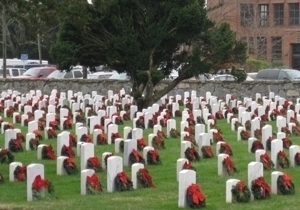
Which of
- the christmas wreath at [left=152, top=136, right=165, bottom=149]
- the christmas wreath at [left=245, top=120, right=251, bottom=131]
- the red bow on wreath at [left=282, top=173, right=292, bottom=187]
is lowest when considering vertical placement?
the red bow on wreath at [left=282, top=173, right=292, bottom=187]

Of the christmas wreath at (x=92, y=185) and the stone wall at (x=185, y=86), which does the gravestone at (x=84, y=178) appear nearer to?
the christmas wreath at (x=92, y=185)

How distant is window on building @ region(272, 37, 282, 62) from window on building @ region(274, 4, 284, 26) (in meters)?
1.25

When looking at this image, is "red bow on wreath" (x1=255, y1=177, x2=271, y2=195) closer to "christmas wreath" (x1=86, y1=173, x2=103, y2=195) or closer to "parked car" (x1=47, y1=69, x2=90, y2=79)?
"christmas wreath" (x1=86, y1=173, x2=103, y2=195)

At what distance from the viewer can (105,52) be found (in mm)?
25266

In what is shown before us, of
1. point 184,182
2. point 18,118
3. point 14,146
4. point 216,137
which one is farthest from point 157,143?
point 18,118

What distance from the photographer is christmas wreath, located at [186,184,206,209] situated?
39.2 ft

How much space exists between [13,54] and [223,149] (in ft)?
179

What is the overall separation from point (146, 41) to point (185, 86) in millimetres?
9341

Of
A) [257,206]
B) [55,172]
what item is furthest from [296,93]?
[257,206]

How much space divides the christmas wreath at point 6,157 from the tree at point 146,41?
8.46 metres

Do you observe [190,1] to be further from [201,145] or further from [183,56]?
[201,145]

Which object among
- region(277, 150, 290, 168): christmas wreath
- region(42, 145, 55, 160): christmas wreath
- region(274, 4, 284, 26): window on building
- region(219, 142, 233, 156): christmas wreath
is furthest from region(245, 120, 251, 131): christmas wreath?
region(274, 4, 284, 26): window on building

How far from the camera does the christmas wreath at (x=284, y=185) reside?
12883mm

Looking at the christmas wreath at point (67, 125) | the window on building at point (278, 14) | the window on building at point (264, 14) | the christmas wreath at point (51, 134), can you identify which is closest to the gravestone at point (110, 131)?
the christmas wreath at point (51, 134)
